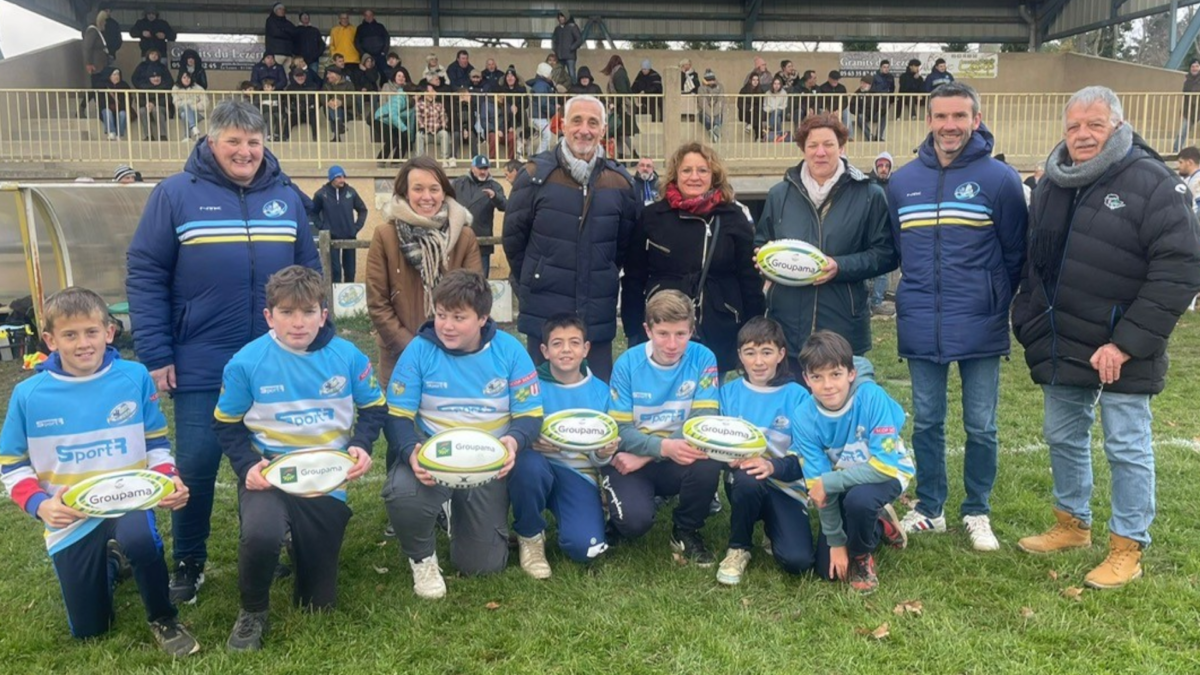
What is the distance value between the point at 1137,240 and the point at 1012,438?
119 inches

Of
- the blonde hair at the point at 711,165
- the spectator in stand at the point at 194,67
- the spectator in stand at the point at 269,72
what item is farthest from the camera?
the spectator in stand at the point at 194,67

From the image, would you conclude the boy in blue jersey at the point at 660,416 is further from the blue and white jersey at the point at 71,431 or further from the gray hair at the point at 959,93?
the blue and white jersey at the point at 71,431

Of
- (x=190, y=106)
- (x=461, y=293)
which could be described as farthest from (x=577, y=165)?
(x=190, y=106)

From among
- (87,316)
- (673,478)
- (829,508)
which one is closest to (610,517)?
(673,478)

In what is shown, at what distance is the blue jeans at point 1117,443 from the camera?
12.3ft

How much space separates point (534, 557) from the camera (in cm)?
411

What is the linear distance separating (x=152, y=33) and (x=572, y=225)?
1679 centimetres

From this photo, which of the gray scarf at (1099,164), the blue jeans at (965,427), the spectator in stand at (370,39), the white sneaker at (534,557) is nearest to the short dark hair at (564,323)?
the white sneaker at (534,557)

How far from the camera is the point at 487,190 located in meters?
11.1

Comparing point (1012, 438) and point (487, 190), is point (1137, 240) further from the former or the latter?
point (487, 190)

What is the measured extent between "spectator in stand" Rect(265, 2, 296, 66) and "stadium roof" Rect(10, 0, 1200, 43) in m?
2.32

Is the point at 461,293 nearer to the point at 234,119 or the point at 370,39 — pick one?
the point at 234,119

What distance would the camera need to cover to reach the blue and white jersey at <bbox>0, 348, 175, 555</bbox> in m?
3.32

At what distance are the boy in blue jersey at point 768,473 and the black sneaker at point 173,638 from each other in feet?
7.19
